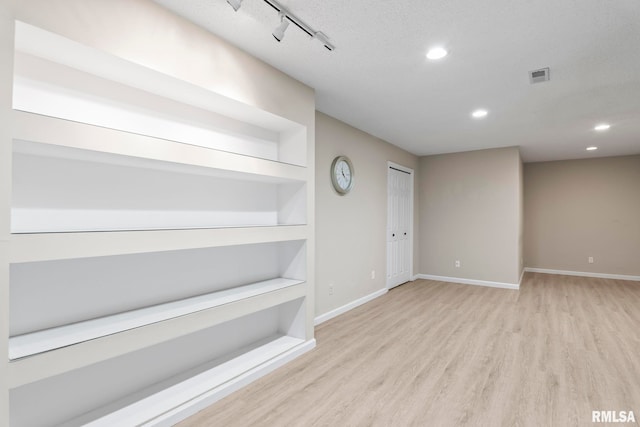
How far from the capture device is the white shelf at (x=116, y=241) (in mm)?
1469

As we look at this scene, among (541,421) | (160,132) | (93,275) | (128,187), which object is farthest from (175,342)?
(541,421)

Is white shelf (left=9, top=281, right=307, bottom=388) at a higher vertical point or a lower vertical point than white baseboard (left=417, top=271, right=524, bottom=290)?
higher

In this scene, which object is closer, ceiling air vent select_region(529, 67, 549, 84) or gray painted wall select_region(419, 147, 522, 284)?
ceiling air vent select_region(529, 67, 549, 84)

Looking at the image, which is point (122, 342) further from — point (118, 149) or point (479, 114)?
point (479, 114)

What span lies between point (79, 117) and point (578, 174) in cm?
840

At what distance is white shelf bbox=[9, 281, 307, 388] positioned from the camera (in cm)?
147

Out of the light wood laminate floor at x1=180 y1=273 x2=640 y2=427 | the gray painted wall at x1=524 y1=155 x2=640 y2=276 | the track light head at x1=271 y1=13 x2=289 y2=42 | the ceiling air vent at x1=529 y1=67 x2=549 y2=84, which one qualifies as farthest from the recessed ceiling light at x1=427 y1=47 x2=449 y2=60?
the gray painted wall at x1=524 y1=155 x2=640 y2=276

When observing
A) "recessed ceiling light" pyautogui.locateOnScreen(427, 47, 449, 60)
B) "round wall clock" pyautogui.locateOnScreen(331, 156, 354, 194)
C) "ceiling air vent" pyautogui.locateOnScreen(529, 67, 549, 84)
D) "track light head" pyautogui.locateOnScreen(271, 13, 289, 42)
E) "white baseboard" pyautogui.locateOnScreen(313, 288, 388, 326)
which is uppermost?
"recessed ceiling light" pyautogui.locateOnScreen(427, 47, 449, 60)

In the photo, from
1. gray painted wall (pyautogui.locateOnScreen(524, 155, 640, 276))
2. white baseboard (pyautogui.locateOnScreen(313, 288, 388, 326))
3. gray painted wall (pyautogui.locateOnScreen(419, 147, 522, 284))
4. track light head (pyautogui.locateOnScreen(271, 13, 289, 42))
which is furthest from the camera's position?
gray painted wall (pyautogui.locateOnScreen(524, 155, 640, 276))

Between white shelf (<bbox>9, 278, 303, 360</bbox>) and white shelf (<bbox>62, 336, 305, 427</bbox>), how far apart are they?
21.2 inches

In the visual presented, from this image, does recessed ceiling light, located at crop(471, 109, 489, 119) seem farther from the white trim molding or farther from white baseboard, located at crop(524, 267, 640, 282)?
white baseboard, located at crop(524, 267, 640, 282)

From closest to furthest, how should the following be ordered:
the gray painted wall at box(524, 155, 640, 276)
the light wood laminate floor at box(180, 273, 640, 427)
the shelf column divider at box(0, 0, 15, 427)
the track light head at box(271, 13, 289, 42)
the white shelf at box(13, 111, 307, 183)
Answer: the shelf column divider at box(0, 0, 15, 427) → the white shelf at box(13, 111, 307, 183) → the track light head at box(271, 13, 289, 42) → the light wood laminate floor at box(180, 273, 640, 427) → the gray painted wall at box(524, 155, 640, 276)

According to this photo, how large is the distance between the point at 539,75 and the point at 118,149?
3232 millimetres

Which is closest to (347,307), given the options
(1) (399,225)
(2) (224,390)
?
(1) (399,225)
